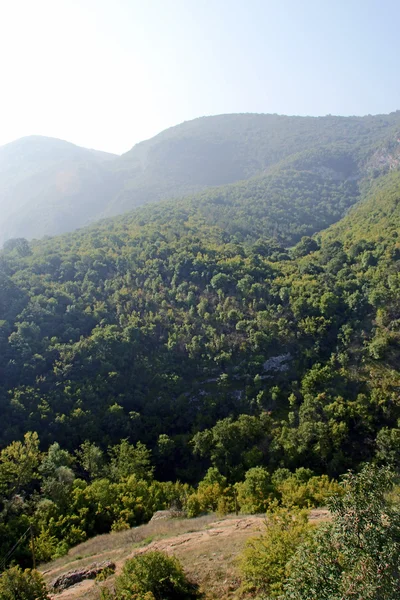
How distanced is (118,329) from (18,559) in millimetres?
53706

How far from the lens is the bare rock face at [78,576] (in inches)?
989

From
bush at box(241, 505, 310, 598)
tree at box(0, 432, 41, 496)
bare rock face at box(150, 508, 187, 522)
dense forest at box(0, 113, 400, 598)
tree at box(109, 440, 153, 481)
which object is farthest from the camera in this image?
tree at box(109, 440, 153, 481)

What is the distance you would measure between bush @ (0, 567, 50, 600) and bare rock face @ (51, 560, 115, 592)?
6389 mm

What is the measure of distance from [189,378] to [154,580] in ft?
184

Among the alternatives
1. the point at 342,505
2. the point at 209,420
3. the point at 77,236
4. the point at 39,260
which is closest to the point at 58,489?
the point at 209,420

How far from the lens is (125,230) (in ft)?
461

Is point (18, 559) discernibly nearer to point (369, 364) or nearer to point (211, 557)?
point (211, 557)

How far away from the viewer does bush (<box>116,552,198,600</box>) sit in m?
20.7

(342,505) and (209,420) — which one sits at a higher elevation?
(342,505)

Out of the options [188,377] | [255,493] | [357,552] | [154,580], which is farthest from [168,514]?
[188,377]

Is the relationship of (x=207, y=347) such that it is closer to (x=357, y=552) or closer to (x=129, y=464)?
(x=129, y=464)

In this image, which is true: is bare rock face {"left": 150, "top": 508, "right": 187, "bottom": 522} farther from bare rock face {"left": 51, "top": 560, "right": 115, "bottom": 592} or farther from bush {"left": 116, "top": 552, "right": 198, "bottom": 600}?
bush {"left": 116, "top": 552, "right": 198, "bottom": 600}

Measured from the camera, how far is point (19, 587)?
754 inches

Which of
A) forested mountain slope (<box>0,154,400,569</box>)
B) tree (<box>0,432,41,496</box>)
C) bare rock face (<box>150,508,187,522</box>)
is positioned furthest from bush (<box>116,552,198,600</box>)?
tree (<box>0,432,41,496</box>)
